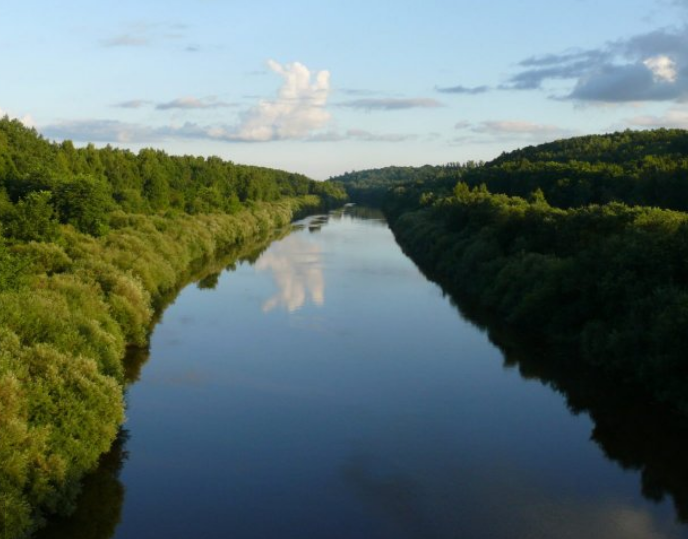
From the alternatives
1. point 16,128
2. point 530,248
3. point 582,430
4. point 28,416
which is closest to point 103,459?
point 28,416

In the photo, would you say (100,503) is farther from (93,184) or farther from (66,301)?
(93,184)

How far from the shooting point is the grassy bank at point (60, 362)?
15.9 metres

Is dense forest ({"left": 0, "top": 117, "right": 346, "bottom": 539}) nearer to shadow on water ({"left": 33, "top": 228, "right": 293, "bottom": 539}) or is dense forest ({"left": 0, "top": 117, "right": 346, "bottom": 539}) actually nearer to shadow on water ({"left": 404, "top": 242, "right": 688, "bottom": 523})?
shadow on water ({"left": 33, "top": 228, "right": 293, "bottom": 539})

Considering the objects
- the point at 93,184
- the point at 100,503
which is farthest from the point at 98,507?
the point at 93,184

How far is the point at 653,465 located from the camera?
21359 mm

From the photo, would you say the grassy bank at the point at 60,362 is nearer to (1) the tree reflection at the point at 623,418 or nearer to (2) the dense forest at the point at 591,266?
(1) the tree reflection at the point at 623,418

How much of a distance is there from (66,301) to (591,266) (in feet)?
82.8

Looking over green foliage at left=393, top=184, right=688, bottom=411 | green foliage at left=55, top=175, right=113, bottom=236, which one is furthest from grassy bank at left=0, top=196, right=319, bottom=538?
green foliage at left=393, top=184, right=688, bottom=411

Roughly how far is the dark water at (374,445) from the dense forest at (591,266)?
1.91 metres

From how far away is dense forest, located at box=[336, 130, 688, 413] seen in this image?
26.9 meters

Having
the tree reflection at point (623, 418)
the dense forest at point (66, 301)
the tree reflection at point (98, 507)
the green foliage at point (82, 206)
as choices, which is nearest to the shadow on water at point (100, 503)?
the tree reflection at point (98, 507)

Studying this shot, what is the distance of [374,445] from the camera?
879 inches

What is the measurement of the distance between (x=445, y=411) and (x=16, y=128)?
2840 inches

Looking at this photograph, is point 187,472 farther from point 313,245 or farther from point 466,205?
point 313,245
